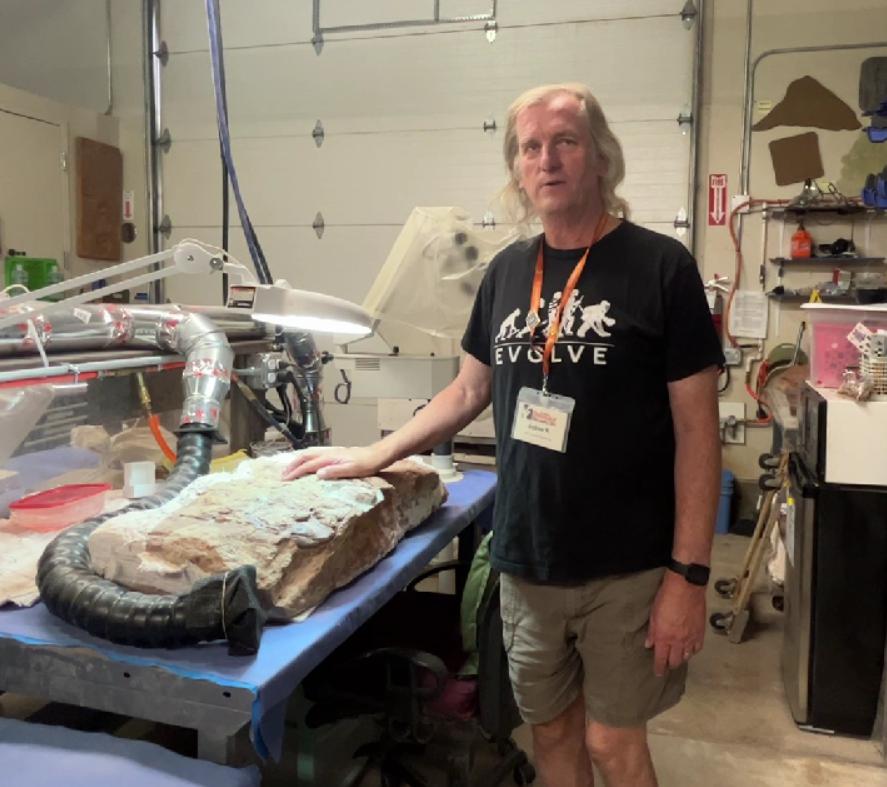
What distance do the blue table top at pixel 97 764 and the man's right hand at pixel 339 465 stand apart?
67 centimetres

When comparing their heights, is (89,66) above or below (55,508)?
above

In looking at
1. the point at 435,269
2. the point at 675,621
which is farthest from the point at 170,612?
the point at 435,269

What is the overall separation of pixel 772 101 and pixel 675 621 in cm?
417

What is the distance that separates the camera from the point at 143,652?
1299 mm

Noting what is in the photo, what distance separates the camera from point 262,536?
4.97 feet

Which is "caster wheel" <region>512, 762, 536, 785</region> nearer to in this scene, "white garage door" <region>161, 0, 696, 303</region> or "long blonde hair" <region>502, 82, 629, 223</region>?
"long blonde hair" <region>502, 82, 629, 223</region>

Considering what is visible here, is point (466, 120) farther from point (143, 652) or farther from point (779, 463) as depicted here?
point (143, 652)

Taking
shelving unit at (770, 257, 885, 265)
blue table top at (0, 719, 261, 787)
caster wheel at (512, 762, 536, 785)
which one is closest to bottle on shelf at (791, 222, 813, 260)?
shelving unit at (770, 257, 885, 265)

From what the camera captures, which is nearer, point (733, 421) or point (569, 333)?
point (569, 333)

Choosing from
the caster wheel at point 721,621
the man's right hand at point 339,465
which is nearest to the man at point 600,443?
the man's right hand at point 339,465

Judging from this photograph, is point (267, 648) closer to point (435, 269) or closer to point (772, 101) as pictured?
point (435, 269)

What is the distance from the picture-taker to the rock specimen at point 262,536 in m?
1.45

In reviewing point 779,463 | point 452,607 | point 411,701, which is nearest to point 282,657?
point 411,701

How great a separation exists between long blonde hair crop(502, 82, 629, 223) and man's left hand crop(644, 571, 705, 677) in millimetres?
705
